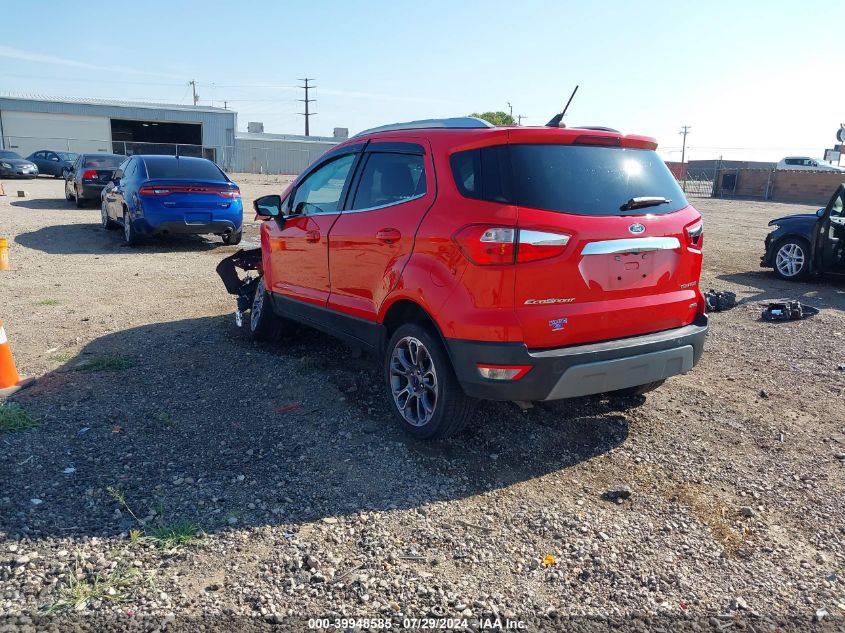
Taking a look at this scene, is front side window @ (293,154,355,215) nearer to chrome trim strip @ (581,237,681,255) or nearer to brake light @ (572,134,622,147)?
brake light @ (572,134,622,147)

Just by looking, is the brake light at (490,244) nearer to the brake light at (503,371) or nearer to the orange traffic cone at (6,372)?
the brake light at (503,371)

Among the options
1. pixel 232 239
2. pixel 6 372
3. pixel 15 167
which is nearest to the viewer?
pixel 6 372

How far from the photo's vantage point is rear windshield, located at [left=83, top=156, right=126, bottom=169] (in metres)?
18.1

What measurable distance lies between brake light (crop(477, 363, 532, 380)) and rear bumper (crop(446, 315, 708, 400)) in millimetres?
20

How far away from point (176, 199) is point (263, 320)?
6191 mm

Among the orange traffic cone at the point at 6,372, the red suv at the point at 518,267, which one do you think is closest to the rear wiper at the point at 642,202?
the red suv at the point at 518,267

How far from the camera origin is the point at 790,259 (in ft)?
34.3

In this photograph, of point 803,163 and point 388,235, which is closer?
point 388,235

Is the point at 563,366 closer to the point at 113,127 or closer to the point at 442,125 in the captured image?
the point at 442,125

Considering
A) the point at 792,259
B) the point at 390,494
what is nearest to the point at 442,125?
the point at 390,494

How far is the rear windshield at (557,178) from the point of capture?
3.70 m

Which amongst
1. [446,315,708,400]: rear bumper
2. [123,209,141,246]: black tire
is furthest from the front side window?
[123,209,141,246]: black tire

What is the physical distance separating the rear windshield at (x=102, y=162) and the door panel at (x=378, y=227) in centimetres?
1551

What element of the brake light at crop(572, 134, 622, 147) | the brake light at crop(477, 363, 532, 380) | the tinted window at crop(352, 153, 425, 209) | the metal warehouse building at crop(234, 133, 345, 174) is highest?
the metal warehouse building at crop(234, 133, 345, 174)
